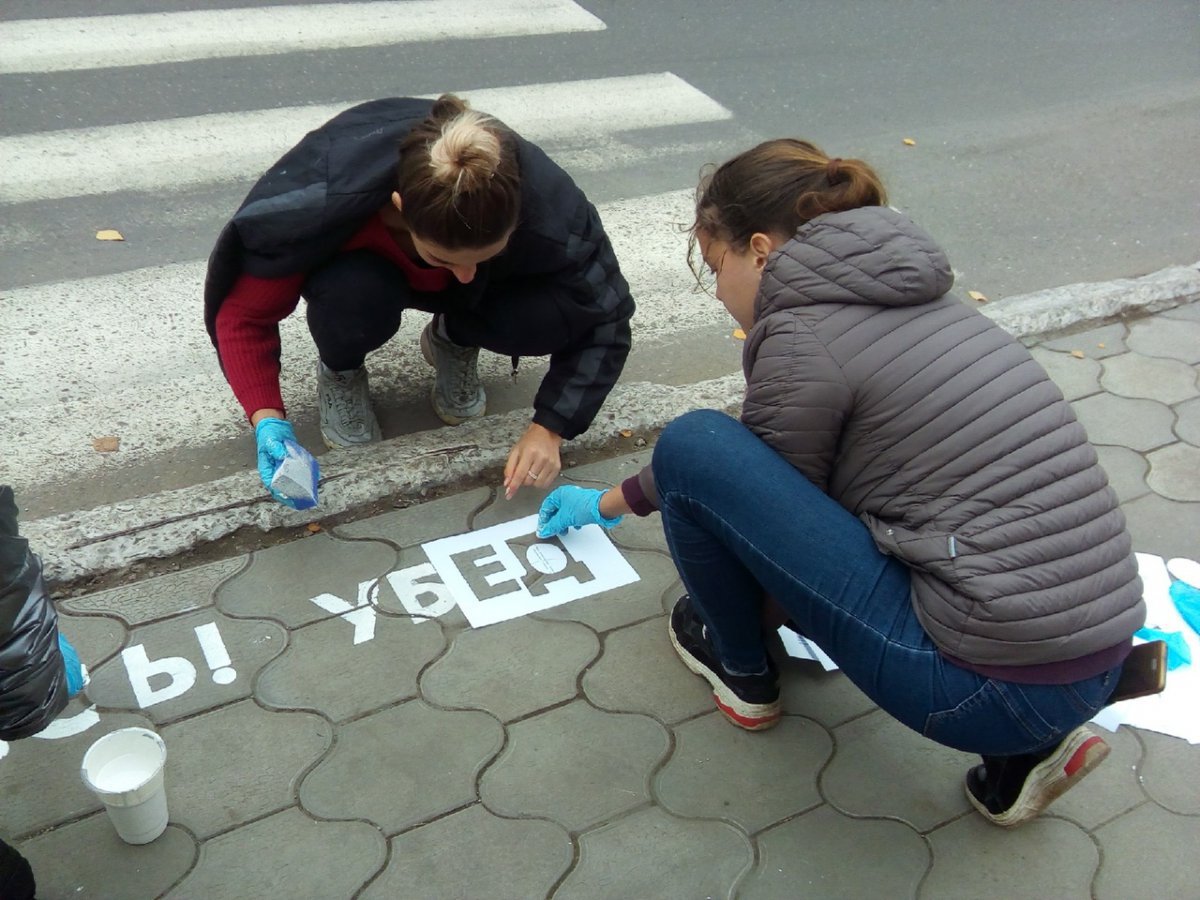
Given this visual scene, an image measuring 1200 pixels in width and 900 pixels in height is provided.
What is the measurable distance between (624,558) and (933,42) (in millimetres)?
4639

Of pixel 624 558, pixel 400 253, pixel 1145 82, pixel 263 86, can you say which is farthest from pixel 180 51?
pixel 1145 82

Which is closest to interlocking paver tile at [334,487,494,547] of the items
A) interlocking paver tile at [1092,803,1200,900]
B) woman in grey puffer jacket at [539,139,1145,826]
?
woman in grey puffer jacket at [539,139,1145,826]

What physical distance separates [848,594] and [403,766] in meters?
0.83

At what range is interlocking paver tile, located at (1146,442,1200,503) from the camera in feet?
9.08

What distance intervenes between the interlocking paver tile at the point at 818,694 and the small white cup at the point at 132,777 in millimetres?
1104

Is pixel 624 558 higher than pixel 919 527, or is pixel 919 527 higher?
pixel 919 527

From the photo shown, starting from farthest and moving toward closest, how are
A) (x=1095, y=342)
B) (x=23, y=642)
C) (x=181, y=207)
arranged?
(x=181, y=207) < (x=1095, y=342) < (x=23, y=642)

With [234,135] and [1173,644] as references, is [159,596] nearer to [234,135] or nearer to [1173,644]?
[1173,644]

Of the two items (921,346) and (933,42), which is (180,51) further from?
(921,346)

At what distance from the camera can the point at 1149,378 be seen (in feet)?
10.6

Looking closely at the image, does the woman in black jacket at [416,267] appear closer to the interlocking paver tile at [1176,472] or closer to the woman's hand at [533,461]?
the woman's hand at [533,461]

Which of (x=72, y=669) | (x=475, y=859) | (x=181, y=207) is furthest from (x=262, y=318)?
(x=181, y=207)

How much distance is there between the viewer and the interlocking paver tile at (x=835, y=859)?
6.04 ft

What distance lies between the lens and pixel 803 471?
1776 mm
